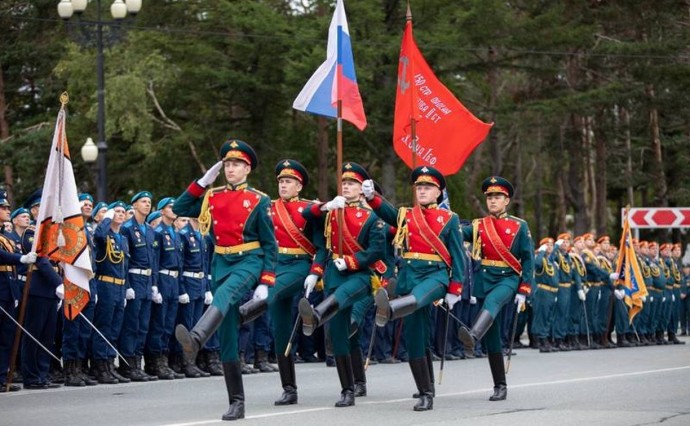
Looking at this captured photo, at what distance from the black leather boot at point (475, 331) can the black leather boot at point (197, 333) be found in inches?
96.6

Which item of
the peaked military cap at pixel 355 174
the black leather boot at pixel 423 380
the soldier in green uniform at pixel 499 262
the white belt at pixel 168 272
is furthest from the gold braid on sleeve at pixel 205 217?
the white belt at pixel 168 272

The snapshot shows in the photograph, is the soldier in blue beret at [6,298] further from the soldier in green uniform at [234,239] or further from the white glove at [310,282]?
the white glove at [310,282]

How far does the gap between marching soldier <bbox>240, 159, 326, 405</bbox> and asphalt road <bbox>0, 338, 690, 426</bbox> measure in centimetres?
44

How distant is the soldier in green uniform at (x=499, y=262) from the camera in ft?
43.4

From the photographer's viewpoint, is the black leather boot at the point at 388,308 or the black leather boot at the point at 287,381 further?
the black leather boot at the point at 287,381

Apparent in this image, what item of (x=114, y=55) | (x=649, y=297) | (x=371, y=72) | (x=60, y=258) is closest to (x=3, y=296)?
(x=60, y=258)

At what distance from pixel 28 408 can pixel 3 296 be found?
247cm

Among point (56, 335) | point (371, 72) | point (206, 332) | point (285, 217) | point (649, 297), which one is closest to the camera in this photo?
point (206, 332)

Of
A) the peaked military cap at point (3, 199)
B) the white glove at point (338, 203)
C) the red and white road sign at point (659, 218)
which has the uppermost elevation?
the red and white road sign at point (659, 218)

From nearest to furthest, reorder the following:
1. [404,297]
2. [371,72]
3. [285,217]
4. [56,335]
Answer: [404,297]
[285,217]
[56,335]
[371,72]

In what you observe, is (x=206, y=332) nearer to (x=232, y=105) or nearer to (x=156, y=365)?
(x=156, y=365)

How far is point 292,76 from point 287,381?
20.1 meters

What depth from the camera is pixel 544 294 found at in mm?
23828

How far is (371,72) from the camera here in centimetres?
3278
